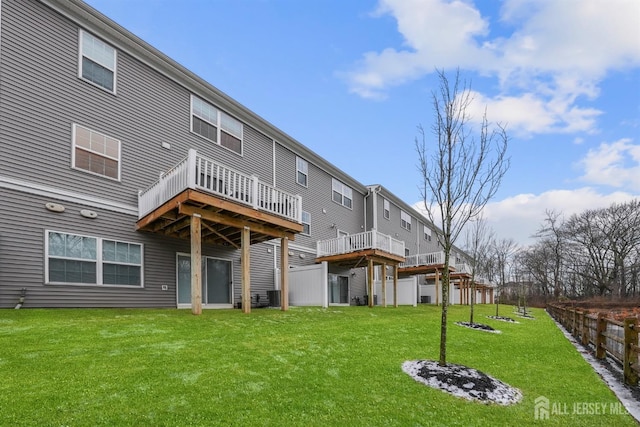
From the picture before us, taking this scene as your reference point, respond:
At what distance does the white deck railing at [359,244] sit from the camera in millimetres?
16547

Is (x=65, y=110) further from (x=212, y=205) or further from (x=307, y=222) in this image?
(x=307, y=222)

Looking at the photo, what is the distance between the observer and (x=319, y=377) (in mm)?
4895

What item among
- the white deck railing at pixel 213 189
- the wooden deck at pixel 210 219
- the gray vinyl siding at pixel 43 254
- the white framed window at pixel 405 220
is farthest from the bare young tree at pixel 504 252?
the gray vinyl siding at pixel 43 254

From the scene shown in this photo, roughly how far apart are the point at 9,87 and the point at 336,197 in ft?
49.5

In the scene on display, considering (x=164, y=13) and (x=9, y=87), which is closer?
(x=9, y=87)

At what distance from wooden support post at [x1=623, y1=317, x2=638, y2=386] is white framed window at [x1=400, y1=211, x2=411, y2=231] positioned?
903 inches

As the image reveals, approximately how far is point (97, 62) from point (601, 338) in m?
14.1

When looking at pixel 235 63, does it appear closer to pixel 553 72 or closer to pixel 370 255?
pixel 370 255

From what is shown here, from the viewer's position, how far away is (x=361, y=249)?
16656 millimetres

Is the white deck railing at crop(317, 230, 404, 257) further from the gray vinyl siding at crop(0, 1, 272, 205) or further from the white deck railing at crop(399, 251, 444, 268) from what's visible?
the gray vinyl siding at crop(0, 1, 272, 205)

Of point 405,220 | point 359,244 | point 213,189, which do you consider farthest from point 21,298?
point 405,220

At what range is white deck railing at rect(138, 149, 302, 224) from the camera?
9.02m

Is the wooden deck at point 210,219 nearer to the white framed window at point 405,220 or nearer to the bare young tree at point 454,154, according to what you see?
the bare young tree at point 454,154

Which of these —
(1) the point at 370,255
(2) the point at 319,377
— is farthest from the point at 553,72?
(2) the point at 319,377
